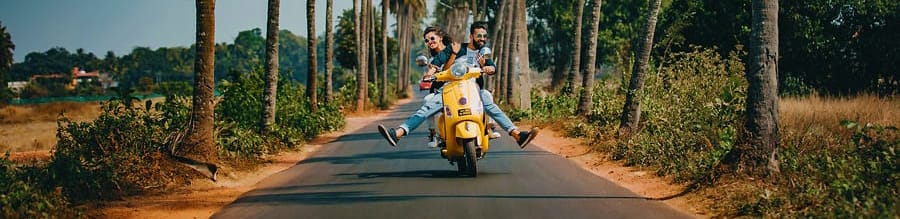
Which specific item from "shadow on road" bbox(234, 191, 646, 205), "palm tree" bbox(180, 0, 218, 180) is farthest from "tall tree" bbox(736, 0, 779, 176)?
"palm tree" bbox(180, 0, 218, 180)

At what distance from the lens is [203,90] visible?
14.3 metres

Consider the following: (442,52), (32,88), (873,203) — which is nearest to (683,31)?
(442,52)

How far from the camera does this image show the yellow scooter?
12219 mm

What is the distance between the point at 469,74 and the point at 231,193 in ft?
10.9

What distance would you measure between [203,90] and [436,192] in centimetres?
465

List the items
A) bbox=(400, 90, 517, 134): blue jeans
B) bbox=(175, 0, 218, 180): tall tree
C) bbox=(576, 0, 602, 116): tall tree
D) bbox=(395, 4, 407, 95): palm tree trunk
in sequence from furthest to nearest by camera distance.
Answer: bbox=(395, 4, 407, 95): palm tree trunk
bbox=(576, 0, 602, 116): tall tree
bbox=(175, 0, 218, 180): tall tree
bbox=(400, 90, 517, 134): blue jeans

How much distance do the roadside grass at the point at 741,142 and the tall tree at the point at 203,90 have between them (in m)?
6.36

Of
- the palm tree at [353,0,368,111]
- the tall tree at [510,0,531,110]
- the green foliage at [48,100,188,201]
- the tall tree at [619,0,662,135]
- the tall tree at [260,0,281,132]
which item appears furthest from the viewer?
the palm tree at [353,0,368,111]

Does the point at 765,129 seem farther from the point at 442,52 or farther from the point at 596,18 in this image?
the point at 596,18

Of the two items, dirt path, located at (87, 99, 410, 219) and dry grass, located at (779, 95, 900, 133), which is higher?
dry grass, located at (779, 95, 900, 133)

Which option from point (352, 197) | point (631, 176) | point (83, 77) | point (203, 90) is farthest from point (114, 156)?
point (83, 77)

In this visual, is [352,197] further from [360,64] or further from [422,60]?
[360,64]

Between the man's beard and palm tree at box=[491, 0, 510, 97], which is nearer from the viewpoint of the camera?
the man's beard

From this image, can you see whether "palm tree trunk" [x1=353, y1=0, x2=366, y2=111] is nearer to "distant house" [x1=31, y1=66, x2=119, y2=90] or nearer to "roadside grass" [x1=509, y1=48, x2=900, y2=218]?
"roadside grass" [x1=509, y1=48, x2=900, y2=218]
